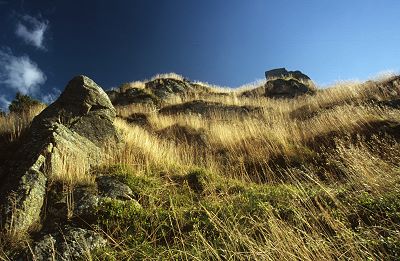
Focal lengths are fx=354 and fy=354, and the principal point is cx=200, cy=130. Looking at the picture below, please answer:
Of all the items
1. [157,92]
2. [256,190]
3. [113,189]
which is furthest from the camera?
[157,92]

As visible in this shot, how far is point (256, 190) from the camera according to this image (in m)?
7.06

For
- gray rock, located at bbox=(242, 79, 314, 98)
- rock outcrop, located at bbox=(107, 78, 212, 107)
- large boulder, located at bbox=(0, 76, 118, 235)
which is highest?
rock outcrop, located at bbox=(107, 78, 212, 107)

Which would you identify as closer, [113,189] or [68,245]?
[68,245]

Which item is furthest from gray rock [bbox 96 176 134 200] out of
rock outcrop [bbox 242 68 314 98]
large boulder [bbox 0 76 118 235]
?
rock outcrop [bbox 242 68 314 98]

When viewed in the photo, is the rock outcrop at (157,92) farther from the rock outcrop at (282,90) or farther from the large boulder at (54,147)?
the large boulder at (54,147)

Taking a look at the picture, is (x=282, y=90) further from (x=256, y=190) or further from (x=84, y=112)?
(x=256, y=190)

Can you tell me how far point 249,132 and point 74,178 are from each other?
21.3 ft

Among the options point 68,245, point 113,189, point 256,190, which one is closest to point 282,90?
point 256,190

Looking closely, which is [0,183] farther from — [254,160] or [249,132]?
[249,132]

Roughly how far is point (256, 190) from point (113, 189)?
9.11ft

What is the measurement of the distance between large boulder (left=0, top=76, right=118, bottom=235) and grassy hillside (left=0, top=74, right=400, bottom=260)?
0.29 metres

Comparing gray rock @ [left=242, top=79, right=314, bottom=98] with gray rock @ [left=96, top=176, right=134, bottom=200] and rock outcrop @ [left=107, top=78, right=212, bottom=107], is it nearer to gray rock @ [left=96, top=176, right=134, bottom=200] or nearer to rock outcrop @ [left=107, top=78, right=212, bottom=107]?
rock outcrop @ [left=107, top=78, right=212, bottom=107]

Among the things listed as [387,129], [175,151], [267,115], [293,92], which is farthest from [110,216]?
[293,92]

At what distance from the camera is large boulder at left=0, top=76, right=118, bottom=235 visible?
5352 millimetres
